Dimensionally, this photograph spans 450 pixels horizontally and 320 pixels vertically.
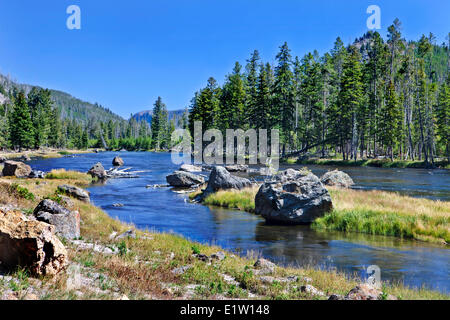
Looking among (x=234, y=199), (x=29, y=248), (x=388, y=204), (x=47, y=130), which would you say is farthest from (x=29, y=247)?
(x=47, y=130)

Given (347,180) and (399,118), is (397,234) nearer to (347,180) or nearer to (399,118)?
(347,180)

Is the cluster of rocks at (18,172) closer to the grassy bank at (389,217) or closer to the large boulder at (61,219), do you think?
the grassy bank at (389,217)

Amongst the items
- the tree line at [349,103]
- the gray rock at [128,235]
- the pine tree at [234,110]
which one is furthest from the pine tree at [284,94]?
the gray rock at [128,235]

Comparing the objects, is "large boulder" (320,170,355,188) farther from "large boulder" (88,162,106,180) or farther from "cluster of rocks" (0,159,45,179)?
"cluster of rocks" (0,159,45,179)

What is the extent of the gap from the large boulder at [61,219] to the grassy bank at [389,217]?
45.7ft

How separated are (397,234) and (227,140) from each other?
209 ft

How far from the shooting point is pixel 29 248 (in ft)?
23.8

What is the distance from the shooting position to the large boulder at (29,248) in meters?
7.25

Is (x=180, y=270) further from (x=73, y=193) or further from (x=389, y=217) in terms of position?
(x=73, y=193)

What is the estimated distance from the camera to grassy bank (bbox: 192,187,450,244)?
17703mm

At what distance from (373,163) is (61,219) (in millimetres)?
55949

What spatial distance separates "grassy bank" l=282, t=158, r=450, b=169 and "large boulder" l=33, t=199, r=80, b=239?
53.8 metres
